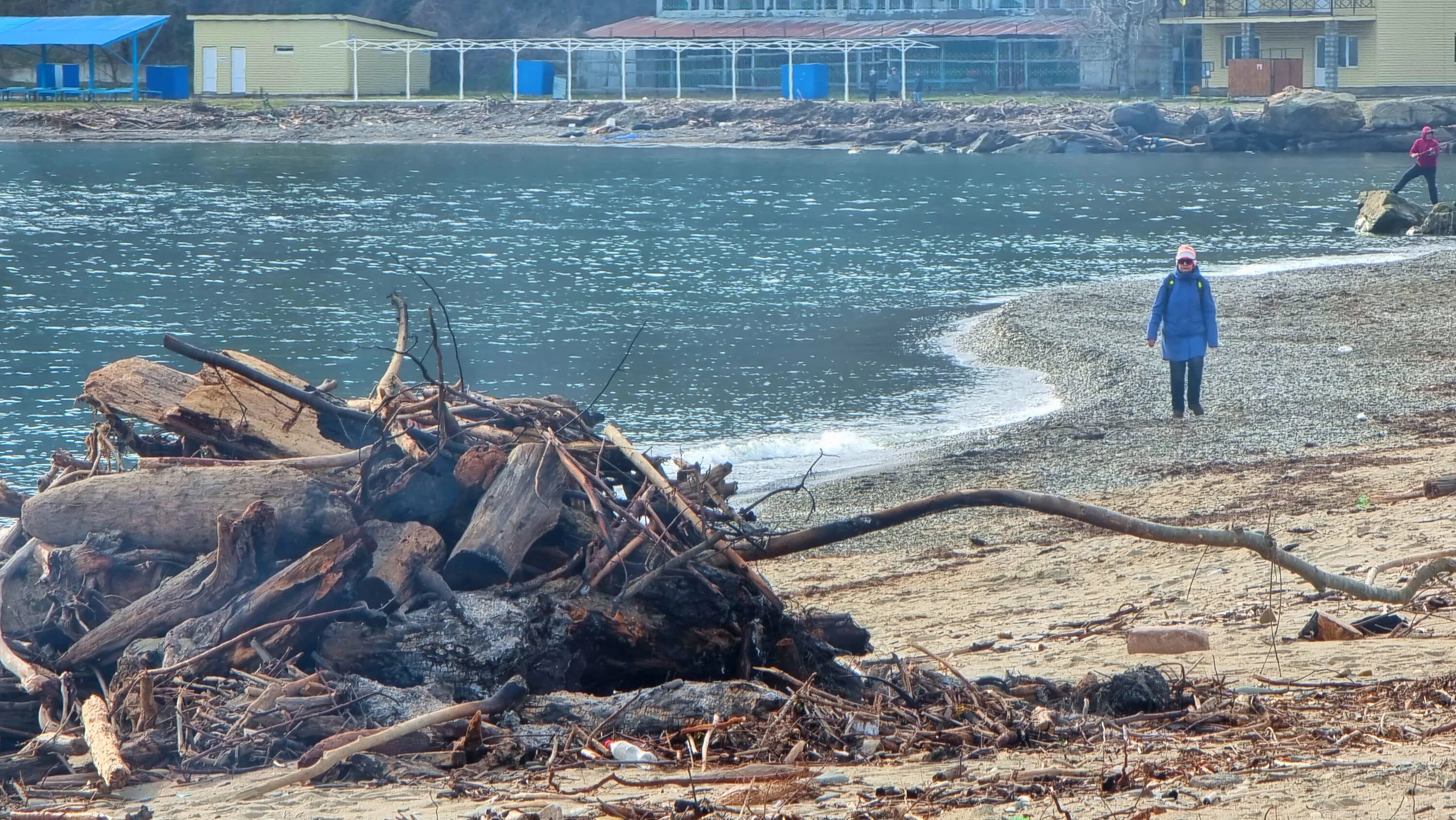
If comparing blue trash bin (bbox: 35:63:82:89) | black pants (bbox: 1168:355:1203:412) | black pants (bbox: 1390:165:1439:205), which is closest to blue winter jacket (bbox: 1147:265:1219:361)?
black pants (bbox: 1168:355:1203:412)

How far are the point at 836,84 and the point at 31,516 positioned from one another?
3038 inches

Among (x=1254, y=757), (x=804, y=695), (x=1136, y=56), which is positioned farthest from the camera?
(x=1136, y=56)

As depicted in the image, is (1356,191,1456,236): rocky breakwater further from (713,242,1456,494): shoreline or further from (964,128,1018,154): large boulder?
(964,128,1018,154): large boulder

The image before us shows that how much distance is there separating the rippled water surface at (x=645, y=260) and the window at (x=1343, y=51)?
9.18 metres

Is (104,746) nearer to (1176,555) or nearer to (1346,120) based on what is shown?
(1176,555)

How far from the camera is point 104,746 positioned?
4852 millimetres

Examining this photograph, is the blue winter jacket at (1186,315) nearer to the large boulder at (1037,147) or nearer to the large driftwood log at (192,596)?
the large driftwood log at (192,596)

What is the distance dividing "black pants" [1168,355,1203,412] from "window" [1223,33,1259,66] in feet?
196

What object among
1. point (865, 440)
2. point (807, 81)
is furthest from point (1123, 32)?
point (865, 440)

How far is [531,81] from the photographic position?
79062 millimetres

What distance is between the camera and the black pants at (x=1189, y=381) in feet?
46.1

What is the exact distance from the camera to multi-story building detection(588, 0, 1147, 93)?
7462 cm

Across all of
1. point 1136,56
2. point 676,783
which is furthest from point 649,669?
point 1136,56

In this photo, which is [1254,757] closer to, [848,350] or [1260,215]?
[848,350]
